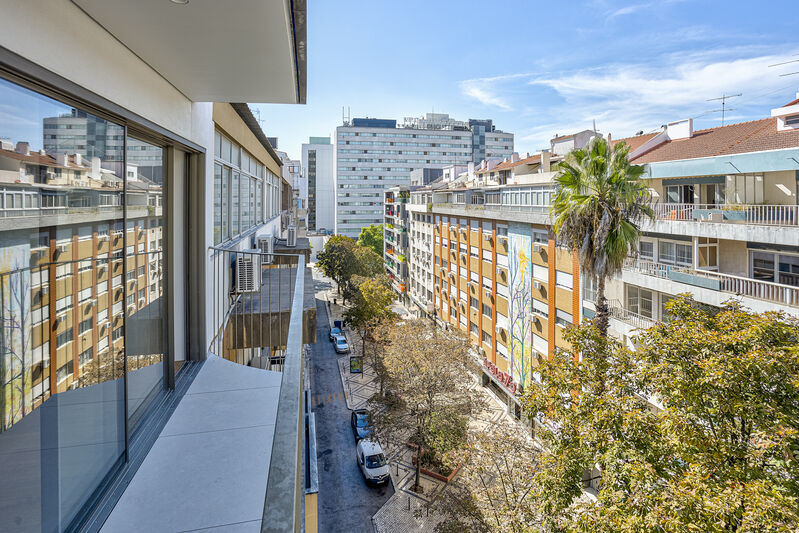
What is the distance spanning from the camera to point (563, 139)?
2434 cm

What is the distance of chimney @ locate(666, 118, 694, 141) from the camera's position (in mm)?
16227

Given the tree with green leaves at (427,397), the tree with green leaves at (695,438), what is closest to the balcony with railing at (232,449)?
the tree with green leaves at (695,438)

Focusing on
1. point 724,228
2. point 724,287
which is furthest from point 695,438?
point 724,228

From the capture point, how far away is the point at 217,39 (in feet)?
8.69

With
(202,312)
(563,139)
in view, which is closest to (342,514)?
(202,312)

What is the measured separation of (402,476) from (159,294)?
47.8 ft

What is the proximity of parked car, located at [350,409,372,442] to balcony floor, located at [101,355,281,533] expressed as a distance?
1441 centimetres

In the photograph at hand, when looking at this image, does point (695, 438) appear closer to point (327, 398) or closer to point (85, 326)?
point (85, 326)

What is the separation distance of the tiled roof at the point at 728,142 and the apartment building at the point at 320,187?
68.3 meters

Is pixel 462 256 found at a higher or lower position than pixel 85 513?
higher

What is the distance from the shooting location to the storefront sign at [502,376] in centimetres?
1981

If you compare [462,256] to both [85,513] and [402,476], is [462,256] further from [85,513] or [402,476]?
[85,513]

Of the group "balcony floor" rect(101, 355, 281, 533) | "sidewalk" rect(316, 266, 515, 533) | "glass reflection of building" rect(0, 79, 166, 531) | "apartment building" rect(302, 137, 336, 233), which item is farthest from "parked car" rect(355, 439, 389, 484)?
"apartment building" rect(302, 137, 336, 233)

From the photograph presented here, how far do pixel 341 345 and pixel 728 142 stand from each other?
76.7 feet
